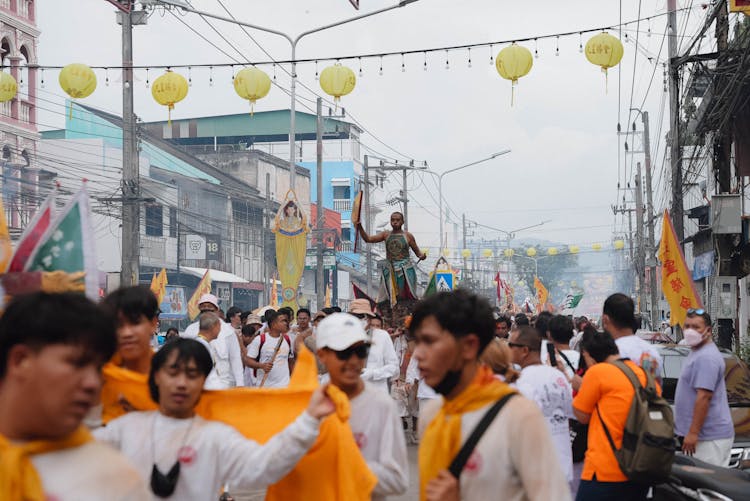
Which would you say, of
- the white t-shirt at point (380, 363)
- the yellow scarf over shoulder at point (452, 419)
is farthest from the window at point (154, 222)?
the yellow scarf over shoulder at point (452, 419)

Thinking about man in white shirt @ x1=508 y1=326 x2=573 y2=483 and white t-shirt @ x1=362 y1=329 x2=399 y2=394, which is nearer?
man in white shirt @ x1=508 y1=326 x2=573 y2=483

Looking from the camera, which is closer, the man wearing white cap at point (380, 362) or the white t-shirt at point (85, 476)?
the white t-shirt at point (85, 476)

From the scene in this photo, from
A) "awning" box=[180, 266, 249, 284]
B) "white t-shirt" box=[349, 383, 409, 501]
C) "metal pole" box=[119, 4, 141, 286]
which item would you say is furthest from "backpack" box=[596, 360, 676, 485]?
"awning" box=[180, 266, 249, 284]

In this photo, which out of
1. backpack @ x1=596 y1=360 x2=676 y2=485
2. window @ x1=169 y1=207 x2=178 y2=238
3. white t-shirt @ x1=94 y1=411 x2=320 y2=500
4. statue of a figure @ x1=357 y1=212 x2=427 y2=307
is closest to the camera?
white t-shirt @ x1=94 y1=411 x2=320 y2=500

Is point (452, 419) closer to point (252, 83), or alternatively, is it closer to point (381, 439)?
point (381, 439)

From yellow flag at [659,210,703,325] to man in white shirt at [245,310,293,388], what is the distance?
5469mm

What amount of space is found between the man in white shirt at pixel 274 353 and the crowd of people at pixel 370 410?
5.06 m

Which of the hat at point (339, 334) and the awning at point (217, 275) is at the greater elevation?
the awning at point (217, 275)

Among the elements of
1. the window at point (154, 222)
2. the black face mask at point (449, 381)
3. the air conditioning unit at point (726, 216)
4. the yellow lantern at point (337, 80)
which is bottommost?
the black face mask at point (449, 381)

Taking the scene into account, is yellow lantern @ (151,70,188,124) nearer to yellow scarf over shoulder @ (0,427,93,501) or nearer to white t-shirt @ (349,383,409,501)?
white t-shirt @ (349,383,409,501)

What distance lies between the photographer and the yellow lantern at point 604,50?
18766mm

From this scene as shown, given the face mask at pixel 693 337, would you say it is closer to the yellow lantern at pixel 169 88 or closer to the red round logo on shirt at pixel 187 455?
the red round logo on shirt at pixel 187 455

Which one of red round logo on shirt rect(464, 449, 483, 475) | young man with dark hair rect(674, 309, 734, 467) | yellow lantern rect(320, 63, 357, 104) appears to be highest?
yellow lantern rect(320, 63, 357, 104)

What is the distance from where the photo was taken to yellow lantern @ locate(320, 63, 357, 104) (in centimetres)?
2080
